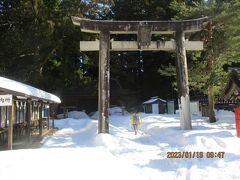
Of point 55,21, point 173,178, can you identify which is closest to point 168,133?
point 173,178

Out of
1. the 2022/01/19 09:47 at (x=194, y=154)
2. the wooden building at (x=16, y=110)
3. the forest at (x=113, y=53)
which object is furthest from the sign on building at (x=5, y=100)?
the forest at (x=113, y=53)

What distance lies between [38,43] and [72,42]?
19.4 feet

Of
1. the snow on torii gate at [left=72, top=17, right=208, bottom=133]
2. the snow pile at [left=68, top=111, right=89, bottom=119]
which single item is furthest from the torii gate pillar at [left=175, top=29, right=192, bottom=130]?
the snow pile at [left=68, top=111, right=89, bottom=119]

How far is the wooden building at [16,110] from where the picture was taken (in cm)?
919

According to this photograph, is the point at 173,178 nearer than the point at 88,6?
Yes

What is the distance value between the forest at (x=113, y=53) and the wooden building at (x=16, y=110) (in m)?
8.15

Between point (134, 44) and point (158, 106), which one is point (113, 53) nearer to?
point (158, 106)

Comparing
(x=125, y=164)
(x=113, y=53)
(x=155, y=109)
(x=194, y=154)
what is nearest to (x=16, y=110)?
(x=125, y=164)

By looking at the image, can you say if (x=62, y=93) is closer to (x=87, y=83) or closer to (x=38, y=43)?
(x=87, y=83)

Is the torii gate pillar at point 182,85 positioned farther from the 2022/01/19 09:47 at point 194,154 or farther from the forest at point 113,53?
the 2022/01/19 09:47 at point 194,154

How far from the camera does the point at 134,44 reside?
47.1 ft

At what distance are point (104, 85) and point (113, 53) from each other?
2552cm

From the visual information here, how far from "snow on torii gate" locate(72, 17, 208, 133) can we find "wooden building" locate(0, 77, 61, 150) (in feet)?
9.51

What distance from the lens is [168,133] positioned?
518 inches
